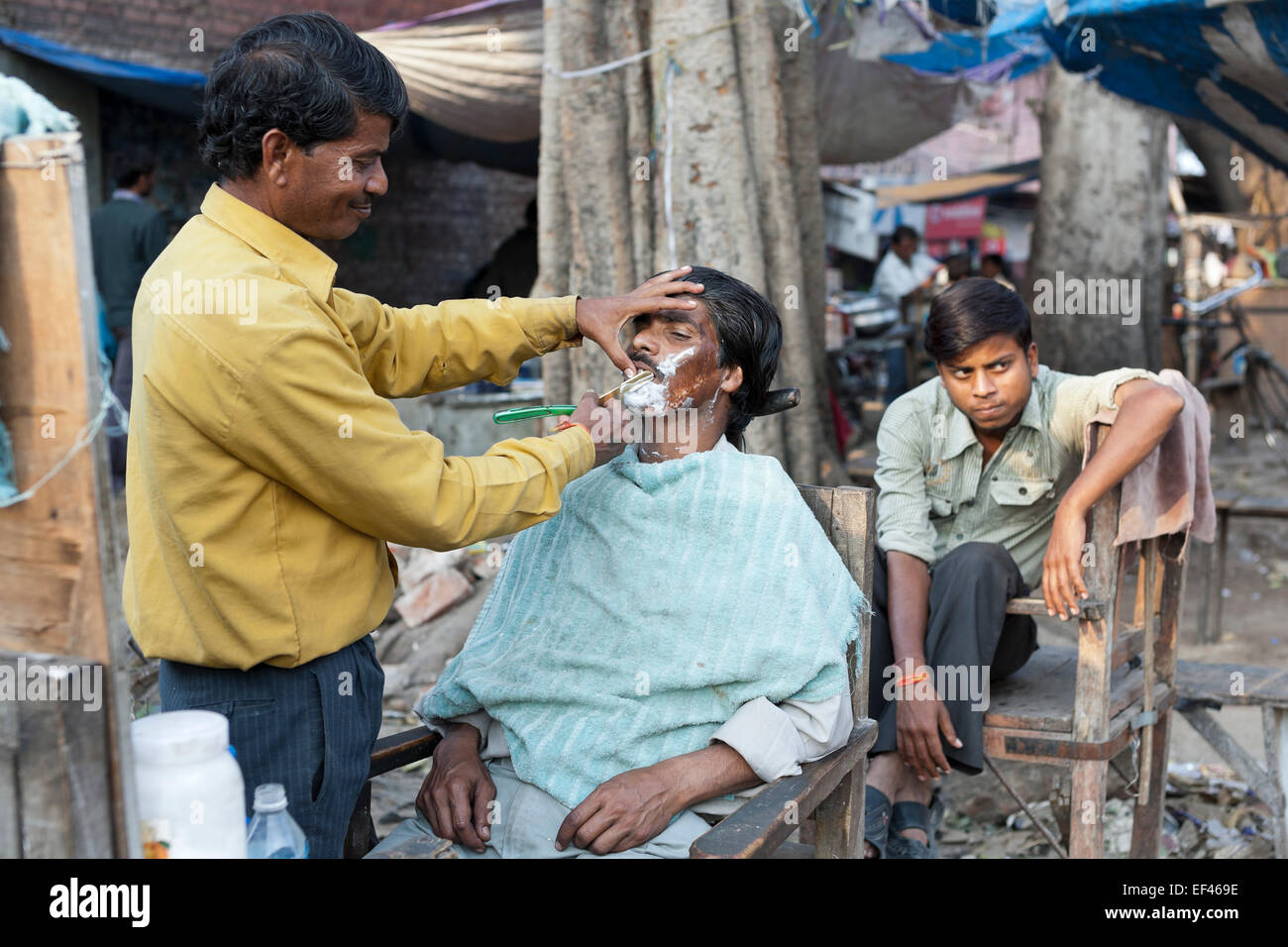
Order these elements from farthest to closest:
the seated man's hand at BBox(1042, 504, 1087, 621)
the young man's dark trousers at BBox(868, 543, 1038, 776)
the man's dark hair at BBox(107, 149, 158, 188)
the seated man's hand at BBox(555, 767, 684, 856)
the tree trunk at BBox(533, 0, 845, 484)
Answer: the man's dark hair at BBox(107, 149, 158, 188) → the tree trunk at BBox(533, 0, 845, 484) → the young man's dark trousers at BBox(868, 543, 1038, 776) → the seated man's hand at BBox(1042, 504, 1087, 621) → the seated man's hand at BBox(555, 767, 684, 856)

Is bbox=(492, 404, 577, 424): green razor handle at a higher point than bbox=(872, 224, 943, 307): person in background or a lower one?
lower

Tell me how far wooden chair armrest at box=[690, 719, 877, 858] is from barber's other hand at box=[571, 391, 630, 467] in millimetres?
700

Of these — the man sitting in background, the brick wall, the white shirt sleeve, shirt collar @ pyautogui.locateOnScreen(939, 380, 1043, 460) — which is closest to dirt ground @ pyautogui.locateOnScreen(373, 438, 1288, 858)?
shirt collar @ pyautogui.locateOnScreen(939, 380, 1043, 460)

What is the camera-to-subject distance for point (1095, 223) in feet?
25.7

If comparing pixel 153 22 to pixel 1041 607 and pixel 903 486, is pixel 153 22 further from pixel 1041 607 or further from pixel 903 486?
pixel 1041 607

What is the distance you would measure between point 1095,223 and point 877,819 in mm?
6149

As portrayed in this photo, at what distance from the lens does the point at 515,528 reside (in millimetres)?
1822

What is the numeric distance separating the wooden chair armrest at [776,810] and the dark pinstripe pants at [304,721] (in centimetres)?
59

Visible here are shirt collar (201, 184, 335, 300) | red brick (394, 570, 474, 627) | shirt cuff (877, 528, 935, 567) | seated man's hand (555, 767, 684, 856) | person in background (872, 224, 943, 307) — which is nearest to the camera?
shirt collar (201, 184, 335, 300)

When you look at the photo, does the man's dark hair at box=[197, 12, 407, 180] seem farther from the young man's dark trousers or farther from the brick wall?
the brick wall

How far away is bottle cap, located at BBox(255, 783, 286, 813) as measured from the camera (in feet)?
5.24

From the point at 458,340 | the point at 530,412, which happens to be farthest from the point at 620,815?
the point at 458,340

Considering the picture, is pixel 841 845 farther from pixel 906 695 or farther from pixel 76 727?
pixel 76 727

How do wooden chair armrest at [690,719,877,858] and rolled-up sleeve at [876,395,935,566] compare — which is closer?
wooden chair armrest at [690,719,877,858]
